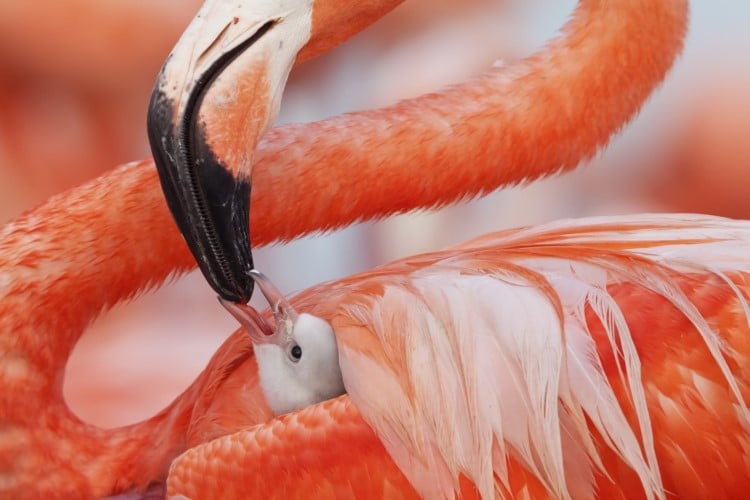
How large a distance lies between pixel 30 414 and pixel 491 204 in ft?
2.35

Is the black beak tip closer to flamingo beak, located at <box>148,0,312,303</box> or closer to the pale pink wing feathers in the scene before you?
flamingo beak, located at <box>148,0,312,303</box>

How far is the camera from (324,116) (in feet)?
4.11

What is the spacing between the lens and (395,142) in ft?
3.46

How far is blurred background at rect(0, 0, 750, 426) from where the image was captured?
1197 mm

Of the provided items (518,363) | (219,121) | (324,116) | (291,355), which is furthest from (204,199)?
(324,116)

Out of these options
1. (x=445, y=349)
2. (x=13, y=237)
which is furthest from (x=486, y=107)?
(x=13, y=237)

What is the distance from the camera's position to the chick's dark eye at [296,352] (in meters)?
0.79

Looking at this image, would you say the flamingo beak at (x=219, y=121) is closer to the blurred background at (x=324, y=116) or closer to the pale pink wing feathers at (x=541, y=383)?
the pale pink wing feathers at (x=541, y=383)

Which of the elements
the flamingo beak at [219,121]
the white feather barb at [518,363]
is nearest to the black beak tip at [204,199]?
the flamingo beak at [219,121]

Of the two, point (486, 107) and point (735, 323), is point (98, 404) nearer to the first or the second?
point (486, 107)

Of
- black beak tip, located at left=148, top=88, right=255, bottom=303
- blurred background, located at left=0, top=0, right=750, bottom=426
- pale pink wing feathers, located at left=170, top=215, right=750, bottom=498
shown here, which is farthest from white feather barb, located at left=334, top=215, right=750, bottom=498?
blurred background, located at left=0, top=0, right=750, bottom=426

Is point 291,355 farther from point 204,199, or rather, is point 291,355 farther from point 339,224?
point 339,224

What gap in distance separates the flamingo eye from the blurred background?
0.45m

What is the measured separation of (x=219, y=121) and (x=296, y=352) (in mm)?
234
